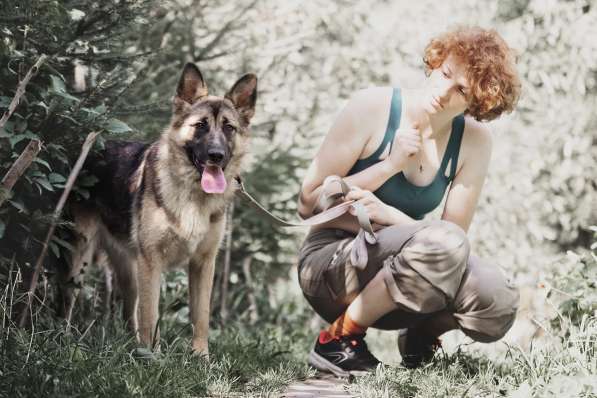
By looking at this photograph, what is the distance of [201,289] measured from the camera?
4.00 metres

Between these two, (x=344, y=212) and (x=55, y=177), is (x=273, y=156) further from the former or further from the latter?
(x=55, y=177)

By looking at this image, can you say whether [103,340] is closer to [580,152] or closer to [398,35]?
[580,152]

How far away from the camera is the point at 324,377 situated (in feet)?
12.1

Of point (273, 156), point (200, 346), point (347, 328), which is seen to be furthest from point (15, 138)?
point (273, 156)

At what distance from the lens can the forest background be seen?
3.19 meters

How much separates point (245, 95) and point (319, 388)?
5.31 ft

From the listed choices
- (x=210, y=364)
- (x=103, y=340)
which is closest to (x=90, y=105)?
(x=103, y=340)

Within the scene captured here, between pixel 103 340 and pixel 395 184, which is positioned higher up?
pixel 395 184

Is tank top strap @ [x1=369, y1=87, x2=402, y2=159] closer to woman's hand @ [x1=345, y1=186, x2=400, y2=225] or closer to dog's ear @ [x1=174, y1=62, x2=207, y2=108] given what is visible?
woman's hand @ [x1=345, y1=186, x2=400, y2=225]

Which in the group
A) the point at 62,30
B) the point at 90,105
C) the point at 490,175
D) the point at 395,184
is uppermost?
the point at 62,30

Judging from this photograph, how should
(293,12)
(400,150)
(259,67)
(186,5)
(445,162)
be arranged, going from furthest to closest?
(293,12), (259,67), (186,5), (445,162), (400,150)

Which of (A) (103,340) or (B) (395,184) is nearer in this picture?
(A) (103,340)

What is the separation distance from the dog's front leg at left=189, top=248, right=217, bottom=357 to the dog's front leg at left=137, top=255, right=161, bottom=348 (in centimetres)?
22

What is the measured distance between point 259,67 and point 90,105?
375cm
